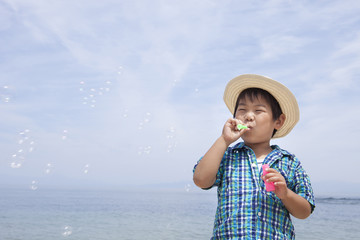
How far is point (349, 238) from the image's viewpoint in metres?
12.8

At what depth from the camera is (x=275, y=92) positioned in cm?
247

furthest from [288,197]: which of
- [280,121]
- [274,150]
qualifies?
[280,121]

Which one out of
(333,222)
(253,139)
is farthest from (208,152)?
(333,222)

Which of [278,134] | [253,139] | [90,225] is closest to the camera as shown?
[253,139]

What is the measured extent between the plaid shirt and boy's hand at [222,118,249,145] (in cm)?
17

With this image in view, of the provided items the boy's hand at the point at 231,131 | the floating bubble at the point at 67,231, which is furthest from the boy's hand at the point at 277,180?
the floating bubble at the point at 67,231

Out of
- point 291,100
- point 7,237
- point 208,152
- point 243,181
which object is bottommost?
point 7,237

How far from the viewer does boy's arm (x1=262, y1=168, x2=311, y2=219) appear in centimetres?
201

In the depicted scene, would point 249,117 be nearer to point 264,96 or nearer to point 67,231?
point 264,96

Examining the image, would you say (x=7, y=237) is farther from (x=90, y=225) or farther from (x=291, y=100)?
(x=291, y=100)

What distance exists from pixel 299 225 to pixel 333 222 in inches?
99.7

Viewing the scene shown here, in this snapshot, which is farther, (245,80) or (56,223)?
(56,223)

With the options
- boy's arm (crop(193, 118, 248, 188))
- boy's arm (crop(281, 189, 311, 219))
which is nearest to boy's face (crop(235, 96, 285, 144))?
boy's arm (crop(193, 118, 248, 188))

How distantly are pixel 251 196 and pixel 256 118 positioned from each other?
19.4 inches
